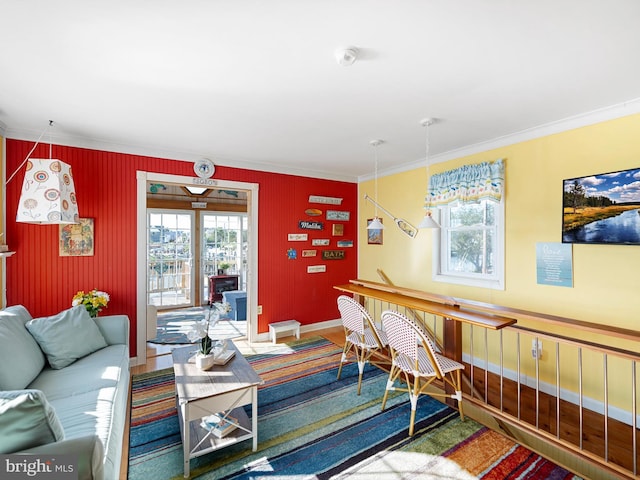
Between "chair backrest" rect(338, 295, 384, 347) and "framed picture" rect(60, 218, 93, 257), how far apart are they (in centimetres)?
277

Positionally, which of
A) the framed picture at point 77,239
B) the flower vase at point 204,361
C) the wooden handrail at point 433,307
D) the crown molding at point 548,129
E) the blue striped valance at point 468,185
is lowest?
the flower vase at point 204,361

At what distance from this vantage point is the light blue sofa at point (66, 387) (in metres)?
1.10

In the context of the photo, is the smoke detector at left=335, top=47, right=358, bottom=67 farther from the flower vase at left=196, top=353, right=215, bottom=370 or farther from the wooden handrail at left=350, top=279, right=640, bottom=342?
the flower vase at left=196, top=353, right=215, bottom=370

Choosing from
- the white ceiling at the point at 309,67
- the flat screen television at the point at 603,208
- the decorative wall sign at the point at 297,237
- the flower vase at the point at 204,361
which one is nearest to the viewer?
the white ceiling at the point at 309,67

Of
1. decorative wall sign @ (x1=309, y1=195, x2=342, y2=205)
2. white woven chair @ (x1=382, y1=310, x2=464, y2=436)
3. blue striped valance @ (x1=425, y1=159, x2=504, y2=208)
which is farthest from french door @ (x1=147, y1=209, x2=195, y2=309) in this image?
white woven chair @ (x1=382, y1=310, x2=464, y2=436)

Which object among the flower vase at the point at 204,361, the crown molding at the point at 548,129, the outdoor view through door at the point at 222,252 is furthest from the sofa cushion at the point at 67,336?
the crown molding at the point at 548,129

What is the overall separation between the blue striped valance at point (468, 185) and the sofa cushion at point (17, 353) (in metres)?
3.94

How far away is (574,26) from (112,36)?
7.80 feet

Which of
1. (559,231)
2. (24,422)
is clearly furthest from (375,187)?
(24,422)

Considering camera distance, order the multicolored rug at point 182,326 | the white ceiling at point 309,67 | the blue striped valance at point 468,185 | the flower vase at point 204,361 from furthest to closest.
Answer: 1. the multicolored rug at point 182,326
2. the blue striped valance at point 468,185
3. the flower vase at point 204,361
4. the white ceiling at point 309,67

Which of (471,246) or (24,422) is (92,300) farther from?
(471,246)

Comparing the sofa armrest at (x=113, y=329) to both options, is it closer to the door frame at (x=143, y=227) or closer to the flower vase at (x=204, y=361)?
the door frame at (x=143, y=227)

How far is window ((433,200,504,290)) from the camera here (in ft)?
10.6

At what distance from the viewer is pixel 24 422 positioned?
1087 mm
